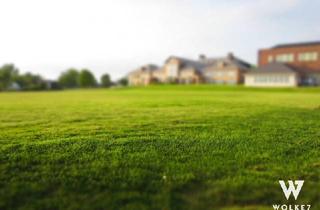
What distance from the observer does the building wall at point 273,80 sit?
4875 centimetres

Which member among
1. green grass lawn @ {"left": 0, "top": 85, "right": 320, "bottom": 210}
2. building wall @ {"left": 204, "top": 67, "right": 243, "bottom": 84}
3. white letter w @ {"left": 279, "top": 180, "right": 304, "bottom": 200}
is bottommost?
white letter w @ {"left": 279, "top": 180, "right": 304, "bottom": 200}

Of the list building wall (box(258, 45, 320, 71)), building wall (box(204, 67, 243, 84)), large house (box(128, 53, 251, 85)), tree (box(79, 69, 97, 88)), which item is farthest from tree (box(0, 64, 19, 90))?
building wall (box(258, 45, 320, 71))

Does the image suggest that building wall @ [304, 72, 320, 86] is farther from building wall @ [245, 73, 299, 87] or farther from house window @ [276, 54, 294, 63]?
house window @ [276, 54, 294, 63]

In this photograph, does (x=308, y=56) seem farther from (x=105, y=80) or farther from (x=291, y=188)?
(x=105, y=80)

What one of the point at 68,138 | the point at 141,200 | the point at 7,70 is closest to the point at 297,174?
the point at 141,200

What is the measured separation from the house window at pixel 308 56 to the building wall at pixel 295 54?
1.45 ft

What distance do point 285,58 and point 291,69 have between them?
6763 mm

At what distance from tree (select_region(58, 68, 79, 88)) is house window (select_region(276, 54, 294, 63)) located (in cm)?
7225

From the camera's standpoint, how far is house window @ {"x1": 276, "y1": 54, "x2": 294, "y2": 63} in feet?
179

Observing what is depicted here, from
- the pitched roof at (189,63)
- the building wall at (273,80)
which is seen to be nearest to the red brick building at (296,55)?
the building wall at (273,80)

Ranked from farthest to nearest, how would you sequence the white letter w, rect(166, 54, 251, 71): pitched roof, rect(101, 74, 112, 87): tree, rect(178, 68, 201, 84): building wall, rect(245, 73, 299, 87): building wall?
rect(101, 74, 112, 87): tree < rect(178, 68, 201, 84): building wall < rect(166, 54, 251, 71): pitched roof < rect(245, 73, 299, 87): building wall < the white letter w

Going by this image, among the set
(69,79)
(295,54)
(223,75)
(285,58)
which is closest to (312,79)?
(295,54)

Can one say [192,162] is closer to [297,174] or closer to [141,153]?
[141,153]

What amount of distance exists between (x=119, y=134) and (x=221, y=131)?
2463 mm
